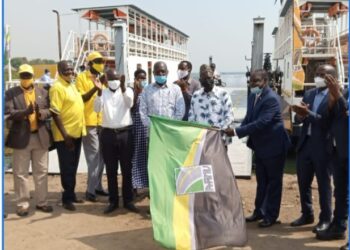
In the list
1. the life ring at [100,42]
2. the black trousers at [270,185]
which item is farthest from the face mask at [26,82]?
the life ring at [100,42]

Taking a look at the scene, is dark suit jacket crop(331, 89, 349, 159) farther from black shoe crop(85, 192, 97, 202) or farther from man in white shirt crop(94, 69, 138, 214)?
black shoe crop(85, 192, 97, 202)

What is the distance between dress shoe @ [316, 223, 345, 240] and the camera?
13.6 feet

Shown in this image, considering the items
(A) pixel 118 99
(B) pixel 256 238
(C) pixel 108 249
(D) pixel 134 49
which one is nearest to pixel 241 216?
(B) pixel 256 238

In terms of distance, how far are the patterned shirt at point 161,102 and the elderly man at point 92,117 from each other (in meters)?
0.73

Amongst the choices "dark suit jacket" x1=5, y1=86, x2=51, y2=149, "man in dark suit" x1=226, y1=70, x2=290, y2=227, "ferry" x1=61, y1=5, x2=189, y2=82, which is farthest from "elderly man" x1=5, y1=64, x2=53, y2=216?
"ferry" x1=61, y1=5, x2=189, y2=82

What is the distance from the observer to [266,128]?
14.5 ft

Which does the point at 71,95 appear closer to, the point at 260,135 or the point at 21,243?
the point at 21,243

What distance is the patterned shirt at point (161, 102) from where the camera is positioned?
489 cm

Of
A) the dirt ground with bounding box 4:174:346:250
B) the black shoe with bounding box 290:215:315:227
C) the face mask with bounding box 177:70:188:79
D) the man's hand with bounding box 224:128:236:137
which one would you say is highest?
the face mask with bounding box 177:70:188:79

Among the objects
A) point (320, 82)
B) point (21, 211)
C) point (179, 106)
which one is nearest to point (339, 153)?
point (320, 82)

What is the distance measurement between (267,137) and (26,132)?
2776mm

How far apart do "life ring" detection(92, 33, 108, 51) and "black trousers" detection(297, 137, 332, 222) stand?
1435 centimetres

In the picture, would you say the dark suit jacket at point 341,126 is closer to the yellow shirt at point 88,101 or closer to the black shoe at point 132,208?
the black shoe at point 132,208

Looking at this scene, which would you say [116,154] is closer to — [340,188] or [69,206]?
[69,206]
